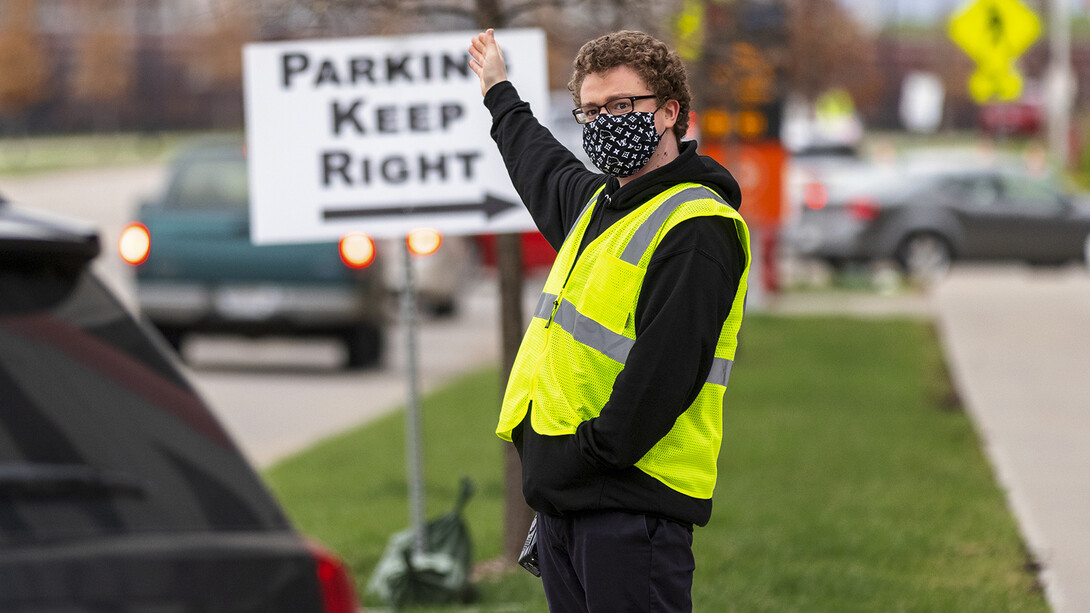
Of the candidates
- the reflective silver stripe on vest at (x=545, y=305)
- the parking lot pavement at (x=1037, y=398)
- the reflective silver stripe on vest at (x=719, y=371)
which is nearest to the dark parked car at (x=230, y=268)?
the parking lot pavement at (x=1037, y=398)

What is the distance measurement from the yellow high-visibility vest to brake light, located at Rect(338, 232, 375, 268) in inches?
355

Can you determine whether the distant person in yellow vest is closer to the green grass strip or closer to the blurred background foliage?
the green grass strip

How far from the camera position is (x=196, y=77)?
70750 millimetres

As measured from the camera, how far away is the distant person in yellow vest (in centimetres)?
297

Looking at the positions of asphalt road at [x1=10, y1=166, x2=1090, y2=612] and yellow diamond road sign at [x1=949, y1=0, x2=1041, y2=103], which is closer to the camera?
asphalt road at [x1=10, y1=166, x2=1090, y2=612]

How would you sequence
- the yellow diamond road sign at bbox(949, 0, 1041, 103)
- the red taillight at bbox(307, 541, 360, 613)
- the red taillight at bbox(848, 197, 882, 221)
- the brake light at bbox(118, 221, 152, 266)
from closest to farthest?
the red taillight at bbox(307, 541, 360, 613) → the brake light at bbox(118, 221, 152, 266) → the yellow diamond road sign at bbox(949, 0, 1041, 103) → the red taillight at bbox(848, 197, 882, 221)

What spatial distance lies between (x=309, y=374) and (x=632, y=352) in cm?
1002

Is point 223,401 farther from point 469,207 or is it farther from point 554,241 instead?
point 554,241

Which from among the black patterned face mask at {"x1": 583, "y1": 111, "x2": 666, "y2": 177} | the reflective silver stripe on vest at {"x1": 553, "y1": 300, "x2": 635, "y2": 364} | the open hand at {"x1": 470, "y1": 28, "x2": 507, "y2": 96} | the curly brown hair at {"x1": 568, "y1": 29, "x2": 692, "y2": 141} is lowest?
the reflective silver stripe on vest at {"x1": 553, "y1": 300, "x2": 635, "y2": 364}

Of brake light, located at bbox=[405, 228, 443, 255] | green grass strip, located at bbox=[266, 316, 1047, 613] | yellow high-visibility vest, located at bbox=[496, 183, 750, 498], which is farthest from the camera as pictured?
brake light, located at bbox=[405, 228, 443, 255]

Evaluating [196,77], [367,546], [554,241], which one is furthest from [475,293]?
[196,77]

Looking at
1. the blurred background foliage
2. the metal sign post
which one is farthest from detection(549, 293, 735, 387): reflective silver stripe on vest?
the blurred background foliage

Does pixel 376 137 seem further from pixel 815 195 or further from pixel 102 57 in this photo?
pixel 102 57

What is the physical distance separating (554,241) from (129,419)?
1.80 m
